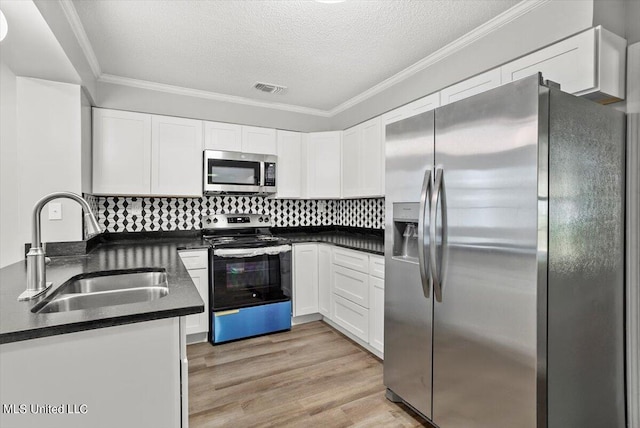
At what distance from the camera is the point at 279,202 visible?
4.14m

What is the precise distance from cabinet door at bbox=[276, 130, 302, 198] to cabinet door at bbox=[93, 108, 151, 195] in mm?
1346

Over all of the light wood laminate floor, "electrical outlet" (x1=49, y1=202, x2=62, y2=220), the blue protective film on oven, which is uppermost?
"electrical outlet" (x1=49, y1=202, x2=62, y2=220)

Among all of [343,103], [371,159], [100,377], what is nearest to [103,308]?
[100,377]

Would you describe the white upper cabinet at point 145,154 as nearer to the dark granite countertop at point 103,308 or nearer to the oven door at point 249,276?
the dark granite countertop at point 103,308

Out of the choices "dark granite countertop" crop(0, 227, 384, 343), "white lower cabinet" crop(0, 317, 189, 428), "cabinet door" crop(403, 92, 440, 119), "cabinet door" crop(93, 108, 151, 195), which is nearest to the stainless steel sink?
"dark granite countertop" crop(0, 227, 384, 343)

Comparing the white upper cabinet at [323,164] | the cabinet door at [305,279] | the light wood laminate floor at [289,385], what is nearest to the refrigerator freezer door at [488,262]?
the light wood laminate floor at [289,385]

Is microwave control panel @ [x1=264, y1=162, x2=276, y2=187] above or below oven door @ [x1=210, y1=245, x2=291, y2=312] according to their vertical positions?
above

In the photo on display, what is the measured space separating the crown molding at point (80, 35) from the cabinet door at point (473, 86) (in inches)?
98.9

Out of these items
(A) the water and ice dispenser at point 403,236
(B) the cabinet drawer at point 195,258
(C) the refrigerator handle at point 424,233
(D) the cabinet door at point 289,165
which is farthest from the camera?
(D) the cabinet door at point 289,165

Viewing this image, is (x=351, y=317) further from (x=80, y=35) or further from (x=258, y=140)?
(x=80, y=35)

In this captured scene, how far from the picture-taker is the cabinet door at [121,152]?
299 cm

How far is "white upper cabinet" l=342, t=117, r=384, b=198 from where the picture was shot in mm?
3234

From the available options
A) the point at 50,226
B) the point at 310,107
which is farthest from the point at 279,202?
the point at 50,226

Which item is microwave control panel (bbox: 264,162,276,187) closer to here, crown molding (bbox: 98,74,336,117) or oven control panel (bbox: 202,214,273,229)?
oven control panel (bbox: 202,214,273,229)
